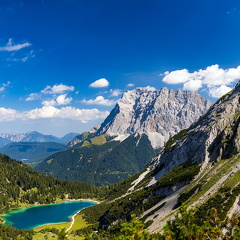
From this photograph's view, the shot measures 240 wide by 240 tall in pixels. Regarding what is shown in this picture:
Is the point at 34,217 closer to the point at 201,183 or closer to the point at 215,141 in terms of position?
the point at 201,183

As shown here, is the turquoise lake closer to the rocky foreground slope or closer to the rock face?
the rocky foreground slope

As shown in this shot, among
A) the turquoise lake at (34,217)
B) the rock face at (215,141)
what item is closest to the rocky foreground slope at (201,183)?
the rock face at (215,141)

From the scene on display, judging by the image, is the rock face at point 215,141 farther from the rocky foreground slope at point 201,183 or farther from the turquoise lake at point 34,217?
the turquoise lake at point 34,217

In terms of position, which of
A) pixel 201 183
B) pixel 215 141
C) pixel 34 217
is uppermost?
pixel 215 141

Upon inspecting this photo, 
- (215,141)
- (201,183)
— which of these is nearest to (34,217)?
(201,183)

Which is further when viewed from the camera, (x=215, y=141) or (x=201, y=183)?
(x=215, y=141)

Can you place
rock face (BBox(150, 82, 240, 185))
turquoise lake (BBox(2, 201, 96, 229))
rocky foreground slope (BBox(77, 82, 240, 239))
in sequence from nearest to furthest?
rocky foreground slope (BBox(77, 82, 240, 239)) → rock face (BBox(150, 82, 240, 185)) → turquoise lake (BBox(2, 201, 96, 229))

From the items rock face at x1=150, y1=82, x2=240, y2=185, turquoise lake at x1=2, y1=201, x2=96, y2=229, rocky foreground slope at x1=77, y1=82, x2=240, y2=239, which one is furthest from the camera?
turquoise lake at x1=2, y1=201, x2=96, y2=229

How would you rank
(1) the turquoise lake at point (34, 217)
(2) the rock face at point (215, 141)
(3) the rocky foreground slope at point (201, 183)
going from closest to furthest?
(3) the rocky foreground slope at point (201, 183) → (2) the rock face at point (215, 141) → (1) the turquoise lake at point (34, 217)

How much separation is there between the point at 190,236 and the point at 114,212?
11203cm

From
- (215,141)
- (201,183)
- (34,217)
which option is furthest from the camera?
(34,217)

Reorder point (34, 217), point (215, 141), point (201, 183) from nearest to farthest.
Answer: point (201, 183) < point (215, 141) < point (34, 217)

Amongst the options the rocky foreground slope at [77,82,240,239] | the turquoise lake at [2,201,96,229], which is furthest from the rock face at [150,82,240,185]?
the turquoise lake at [2,201,96,229]

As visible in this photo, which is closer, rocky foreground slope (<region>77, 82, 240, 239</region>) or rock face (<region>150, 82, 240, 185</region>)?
rocky foreground slope (<region>77, 82, 240, 239</region>)
